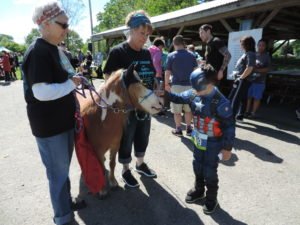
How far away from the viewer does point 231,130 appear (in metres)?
2.52

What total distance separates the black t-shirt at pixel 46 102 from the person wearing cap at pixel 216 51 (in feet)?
11.8

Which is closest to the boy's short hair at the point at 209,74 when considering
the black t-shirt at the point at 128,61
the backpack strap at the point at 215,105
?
the backpack strap at the point at 215,105

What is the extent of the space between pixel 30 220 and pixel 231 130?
2.35 m

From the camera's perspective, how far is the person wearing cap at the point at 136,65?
2953mm

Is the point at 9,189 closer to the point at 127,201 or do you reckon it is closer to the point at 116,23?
the point at 127,201

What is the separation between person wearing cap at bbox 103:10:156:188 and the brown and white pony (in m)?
0.29

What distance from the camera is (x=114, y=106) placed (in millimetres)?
2781

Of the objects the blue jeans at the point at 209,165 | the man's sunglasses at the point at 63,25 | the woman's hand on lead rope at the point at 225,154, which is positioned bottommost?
the blue jeans at the point at 209,165

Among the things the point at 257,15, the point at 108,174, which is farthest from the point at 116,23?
the point at 108,174

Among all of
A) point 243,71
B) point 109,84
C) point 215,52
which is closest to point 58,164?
point 109,84

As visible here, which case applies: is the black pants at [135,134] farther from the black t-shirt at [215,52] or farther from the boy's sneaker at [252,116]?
the boy's sneaker at [252,116]

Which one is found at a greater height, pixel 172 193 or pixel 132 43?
pixel 132 43

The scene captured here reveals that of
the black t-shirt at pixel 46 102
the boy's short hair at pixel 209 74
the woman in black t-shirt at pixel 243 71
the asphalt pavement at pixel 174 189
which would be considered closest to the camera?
the black t-shirt at pixel 46 102


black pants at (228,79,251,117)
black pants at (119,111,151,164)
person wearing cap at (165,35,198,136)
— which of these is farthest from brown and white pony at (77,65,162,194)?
black pants at (228,79,251,117)
